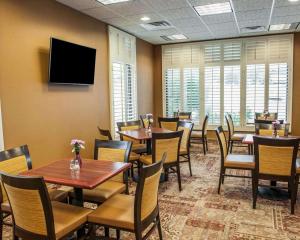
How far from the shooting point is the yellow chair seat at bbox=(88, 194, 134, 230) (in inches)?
85.8

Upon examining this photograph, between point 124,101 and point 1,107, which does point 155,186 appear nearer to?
point 1,107

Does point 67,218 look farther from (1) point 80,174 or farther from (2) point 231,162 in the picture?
(2) point 231,162

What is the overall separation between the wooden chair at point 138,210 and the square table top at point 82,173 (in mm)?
272

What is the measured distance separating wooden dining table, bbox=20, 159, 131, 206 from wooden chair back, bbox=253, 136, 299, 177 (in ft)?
5.42

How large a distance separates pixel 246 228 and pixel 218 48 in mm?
5785

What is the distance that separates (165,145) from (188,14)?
109 inches

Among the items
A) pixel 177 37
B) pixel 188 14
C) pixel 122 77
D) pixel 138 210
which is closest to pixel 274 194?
pixel 138 210

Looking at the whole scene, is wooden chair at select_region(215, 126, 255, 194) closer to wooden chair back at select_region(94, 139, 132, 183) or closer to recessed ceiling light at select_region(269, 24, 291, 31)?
wooden chair back at select_region(94, 139, 132, 183)

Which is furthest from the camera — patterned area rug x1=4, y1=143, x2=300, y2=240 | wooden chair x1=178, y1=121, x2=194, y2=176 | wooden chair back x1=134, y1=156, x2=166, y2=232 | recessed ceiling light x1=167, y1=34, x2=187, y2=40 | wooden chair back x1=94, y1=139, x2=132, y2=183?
recessed ceiling light x1=167, y1=34, x2=187, y2=40

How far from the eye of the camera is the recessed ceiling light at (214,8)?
15.8 ft

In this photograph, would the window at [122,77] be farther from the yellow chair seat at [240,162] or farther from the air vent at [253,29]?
the yellow chair seat at [240,162]

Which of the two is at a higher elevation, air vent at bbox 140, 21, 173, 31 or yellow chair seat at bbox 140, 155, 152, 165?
air vent at bbox 140, 21, 173, 31

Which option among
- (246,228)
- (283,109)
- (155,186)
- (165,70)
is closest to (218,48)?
(165,70)

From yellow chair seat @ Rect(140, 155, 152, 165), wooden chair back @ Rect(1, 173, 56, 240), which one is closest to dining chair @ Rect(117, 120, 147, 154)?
yellow chair seat @ Rect(140, 155, 152, 165)
